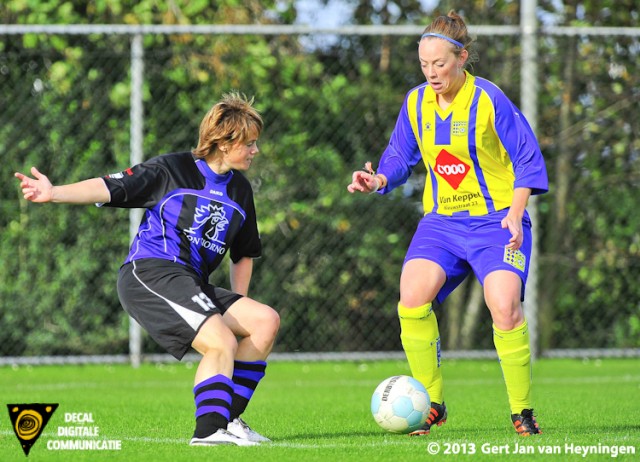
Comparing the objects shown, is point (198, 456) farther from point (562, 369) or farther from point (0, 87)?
point (0, 87)

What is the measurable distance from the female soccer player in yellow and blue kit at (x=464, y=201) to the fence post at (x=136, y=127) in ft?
13.9

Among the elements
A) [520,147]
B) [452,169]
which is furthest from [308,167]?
[520,147]

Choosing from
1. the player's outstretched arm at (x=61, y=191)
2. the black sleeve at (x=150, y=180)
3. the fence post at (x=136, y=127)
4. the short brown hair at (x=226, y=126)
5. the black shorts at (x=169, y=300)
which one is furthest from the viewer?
the fence post at (x=136, y=127)

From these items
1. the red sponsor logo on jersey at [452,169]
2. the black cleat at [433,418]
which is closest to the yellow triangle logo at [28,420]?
the black cleat at [433,418]

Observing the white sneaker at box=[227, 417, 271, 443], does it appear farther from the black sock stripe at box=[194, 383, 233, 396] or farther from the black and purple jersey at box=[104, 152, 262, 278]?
the black and purple jersey at box=[104, 152, 262, 278]

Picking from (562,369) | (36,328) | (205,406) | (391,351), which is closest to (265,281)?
(391,351)

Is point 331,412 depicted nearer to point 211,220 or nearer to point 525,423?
point 525,423

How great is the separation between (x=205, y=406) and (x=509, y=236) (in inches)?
64.3

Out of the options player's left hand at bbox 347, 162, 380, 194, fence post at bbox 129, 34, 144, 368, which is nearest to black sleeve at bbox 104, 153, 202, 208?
player's left hand at bbox 347, 162, 380, 194

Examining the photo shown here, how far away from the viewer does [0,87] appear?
31.6 feet

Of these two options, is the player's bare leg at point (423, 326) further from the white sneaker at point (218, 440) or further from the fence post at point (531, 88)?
the fence post at point (531, 88)

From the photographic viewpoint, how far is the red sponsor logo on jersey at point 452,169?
5.31 m

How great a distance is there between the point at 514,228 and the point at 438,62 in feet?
2.70

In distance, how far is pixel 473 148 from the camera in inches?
207
